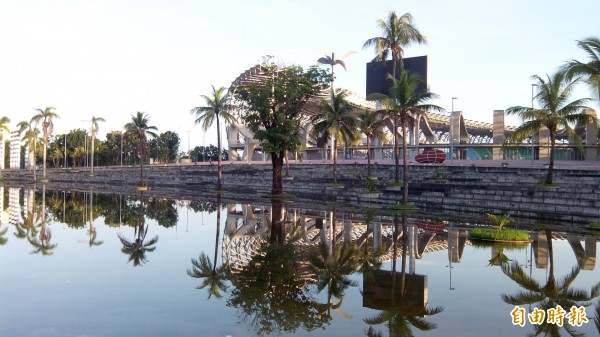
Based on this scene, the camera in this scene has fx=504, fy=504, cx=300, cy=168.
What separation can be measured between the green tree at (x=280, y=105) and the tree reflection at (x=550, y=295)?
24.4 metres

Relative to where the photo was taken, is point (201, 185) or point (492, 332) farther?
point (201, 185)

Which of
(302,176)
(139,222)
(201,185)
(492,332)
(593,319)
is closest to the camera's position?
(492,332)

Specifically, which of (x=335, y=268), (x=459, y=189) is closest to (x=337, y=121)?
(x=459, y=189)

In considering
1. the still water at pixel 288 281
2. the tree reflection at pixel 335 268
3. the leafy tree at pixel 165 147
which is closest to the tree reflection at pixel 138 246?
the still water at pixel 288 281

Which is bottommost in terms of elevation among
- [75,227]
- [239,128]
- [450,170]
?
[75,227]

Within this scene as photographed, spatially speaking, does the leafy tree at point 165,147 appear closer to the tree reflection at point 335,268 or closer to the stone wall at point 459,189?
the stone wall at point 459,189

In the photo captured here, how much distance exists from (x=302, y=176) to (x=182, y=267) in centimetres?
3433

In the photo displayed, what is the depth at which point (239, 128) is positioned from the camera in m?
90.2

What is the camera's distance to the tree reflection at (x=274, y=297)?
9.06 m

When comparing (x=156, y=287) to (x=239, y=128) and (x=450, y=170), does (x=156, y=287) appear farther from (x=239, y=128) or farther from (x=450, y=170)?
(x=239, y=128)

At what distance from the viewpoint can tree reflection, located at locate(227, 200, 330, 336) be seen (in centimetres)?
906

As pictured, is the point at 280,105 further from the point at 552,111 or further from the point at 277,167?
the point at 552,111

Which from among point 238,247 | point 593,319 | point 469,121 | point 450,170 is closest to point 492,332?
point 593,319

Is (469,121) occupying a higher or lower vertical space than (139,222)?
higher
